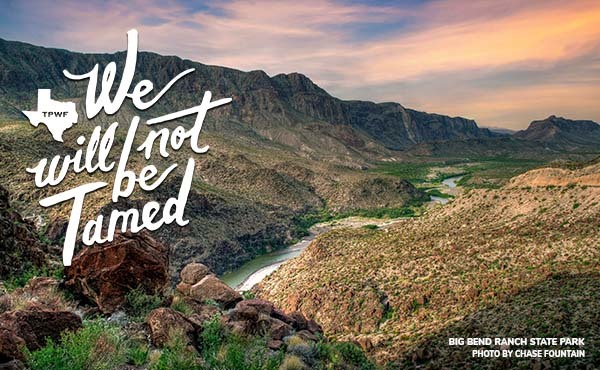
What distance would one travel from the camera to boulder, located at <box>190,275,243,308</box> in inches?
749

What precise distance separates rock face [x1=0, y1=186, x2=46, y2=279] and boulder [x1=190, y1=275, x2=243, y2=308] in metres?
7.24

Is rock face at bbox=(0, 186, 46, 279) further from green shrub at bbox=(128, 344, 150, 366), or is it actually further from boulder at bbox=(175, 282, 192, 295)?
green shrub at bbox=(128, 344, 150, 366)

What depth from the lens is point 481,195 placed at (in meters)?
56.2

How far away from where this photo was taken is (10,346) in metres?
9.20

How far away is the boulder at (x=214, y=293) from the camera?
1902 cm

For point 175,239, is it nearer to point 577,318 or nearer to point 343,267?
point 343,267

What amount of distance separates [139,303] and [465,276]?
3068 cm

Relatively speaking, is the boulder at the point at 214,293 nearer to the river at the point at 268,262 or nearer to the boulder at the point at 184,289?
the boulder at the point at 184,289

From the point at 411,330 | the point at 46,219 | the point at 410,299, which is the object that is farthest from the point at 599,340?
the point at 46,219

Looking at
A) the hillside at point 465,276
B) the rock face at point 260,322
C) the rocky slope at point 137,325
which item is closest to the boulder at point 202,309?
the rocky slope at point 137,325

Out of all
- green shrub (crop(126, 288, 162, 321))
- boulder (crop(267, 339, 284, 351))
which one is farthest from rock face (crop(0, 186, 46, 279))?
boulder (crop(267, 339, 284, 351))

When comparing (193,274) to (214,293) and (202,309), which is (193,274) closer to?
(214,293)

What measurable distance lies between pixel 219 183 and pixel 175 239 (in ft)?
149

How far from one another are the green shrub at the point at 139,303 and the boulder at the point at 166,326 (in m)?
1.15
